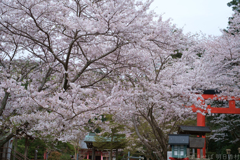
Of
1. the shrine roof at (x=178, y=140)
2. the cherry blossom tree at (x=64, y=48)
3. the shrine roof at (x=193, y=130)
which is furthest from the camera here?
the shrine roof at (x=193, y=130)

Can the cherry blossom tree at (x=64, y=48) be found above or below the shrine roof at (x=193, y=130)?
above

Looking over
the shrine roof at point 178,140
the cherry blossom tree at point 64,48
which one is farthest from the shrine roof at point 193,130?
the cherry blossom tree at point 64,48

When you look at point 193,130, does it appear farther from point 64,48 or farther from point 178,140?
point 64,48

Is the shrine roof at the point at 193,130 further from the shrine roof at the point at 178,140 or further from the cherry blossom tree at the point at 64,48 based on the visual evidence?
the cherry blossom tree at the point at 64,48

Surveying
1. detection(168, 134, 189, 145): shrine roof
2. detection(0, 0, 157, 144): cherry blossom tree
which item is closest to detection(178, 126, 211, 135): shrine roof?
detection(168, 134, 189, 145): shrine roof

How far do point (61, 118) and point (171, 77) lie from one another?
13.0 feet

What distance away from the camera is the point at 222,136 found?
554 inches

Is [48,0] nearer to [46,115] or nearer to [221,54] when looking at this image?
[46,115]

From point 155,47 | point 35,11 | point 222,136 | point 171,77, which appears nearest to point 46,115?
point 35,11

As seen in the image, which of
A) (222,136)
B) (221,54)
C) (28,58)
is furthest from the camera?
(222,136)

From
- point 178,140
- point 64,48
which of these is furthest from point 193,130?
point 64,48

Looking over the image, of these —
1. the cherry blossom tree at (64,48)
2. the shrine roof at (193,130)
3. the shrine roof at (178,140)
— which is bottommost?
the shrine roof at (178,140)

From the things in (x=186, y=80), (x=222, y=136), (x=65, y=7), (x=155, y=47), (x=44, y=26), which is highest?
(x=65, y=7)

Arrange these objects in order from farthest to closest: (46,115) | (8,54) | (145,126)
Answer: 1. (145,126)
2. (8,54)
3. (46,115)
